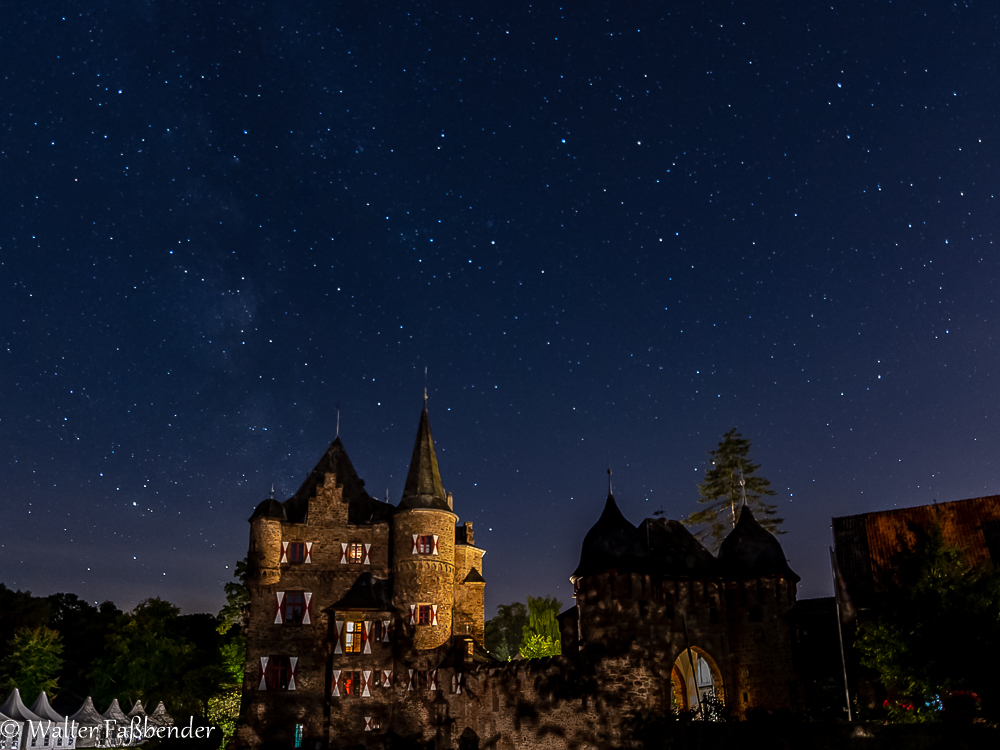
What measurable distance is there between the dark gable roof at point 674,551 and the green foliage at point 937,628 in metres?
10.7

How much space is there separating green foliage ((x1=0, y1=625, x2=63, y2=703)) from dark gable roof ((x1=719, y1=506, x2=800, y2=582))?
51.5 m

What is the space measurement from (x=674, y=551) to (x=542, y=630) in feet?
111

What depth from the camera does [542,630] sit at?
64.4m

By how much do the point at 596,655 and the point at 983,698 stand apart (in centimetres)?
1424

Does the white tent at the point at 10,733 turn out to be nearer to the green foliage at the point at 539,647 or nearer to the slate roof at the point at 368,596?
the slate roof at the point at 368,596

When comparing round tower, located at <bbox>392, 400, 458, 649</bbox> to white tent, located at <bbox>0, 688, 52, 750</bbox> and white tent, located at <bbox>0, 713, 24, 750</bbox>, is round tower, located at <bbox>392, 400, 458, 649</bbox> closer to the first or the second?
white tent, located at <bbox>0, 688, 52, 750</bbox>

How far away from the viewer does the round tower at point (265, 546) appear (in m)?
41.4

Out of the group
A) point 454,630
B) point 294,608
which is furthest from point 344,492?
point 454,630

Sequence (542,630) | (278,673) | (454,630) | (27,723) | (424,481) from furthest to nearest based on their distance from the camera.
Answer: (542,630) < (454,630) < (424,481) < (278,673) < (27,723)

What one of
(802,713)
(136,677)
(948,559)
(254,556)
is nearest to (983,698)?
(948,559)

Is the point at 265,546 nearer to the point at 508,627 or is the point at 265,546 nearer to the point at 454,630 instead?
the point at 454,630

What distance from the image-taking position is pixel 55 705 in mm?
61781

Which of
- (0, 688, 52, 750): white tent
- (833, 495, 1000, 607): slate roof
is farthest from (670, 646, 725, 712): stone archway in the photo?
(0, 688, 52, 750): white tent

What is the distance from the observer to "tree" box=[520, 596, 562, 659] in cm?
5938
